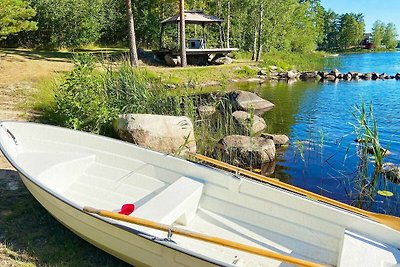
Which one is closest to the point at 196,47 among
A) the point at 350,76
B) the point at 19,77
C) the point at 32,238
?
the point at 350,76

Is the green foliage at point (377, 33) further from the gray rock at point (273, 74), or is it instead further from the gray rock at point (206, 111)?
the gray rock at point (206, 111)

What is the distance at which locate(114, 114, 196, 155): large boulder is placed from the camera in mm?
6539

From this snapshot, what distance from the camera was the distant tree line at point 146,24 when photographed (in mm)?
21516

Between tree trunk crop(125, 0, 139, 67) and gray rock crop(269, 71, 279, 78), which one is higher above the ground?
tree trunk crop(125, 0, 139, 67)

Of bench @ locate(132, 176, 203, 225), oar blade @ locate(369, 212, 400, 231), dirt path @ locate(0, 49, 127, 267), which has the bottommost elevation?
dirt path @ locate(0, 49, 127, 267)

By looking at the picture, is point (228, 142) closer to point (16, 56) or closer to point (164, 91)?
point (164, 91)

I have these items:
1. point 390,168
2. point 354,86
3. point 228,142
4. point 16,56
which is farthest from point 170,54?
point 390,168

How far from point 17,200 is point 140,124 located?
253 centimetres

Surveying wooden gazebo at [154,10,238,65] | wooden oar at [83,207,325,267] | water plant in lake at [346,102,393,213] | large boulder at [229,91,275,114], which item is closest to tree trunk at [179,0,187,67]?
wooden gazebo at [154,10,238,65]

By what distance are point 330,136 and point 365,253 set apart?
656 centimetres

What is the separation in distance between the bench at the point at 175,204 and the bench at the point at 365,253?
1.58m

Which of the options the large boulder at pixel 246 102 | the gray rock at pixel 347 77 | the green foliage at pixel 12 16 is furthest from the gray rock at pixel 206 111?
the gray rock at pixel 347 77

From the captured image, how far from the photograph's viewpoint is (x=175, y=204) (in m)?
3.74

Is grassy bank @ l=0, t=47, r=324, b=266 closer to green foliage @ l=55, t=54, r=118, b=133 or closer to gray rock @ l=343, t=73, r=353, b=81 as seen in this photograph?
green foliage @ l=55, t=54, r=118, b=133
